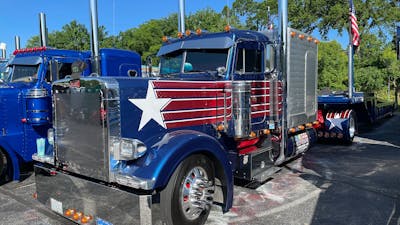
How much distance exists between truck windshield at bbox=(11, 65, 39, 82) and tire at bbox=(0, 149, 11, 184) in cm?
159

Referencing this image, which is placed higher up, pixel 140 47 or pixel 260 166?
pixel 140 47

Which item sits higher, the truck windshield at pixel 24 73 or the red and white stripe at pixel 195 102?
the truck windshield at pixel 24 73

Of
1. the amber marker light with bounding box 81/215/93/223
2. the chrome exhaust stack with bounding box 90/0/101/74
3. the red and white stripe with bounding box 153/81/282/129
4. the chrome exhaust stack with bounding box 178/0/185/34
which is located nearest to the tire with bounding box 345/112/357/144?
the chrome exhaust stack with bounding box 178/0/185/34

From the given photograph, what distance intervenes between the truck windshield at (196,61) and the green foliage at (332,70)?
1793cm

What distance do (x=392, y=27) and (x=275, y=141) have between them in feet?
89.8

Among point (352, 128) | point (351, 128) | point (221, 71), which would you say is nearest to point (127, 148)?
point (221, 71)

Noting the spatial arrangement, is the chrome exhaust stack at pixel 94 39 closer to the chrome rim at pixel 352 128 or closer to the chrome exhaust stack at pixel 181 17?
the chrome exhaust stack at pixel 181 17

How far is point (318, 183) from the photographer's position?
6.04 m

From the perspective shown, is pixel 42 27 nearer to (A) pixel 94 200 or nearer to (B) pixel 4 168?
(B) pixel 4 168

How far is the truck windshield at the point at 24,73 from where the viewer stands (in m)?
7.13

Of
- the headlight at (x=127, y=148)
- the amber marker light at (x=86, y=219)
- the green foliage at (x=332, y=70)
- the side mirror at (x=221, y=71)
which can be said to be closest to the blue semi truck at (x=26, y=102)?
the side mirror at (x=221, y=71)

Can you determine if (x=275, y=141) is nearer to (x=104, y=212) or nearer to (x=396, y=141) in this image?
(x=104, y=212)

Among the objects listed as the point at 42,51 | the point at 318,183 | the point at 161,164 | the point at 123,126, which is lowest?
the point at 318,183

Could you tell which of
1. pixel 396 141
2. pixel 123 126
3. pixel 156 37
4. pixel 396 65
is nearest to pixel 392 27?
pixel 396 65
